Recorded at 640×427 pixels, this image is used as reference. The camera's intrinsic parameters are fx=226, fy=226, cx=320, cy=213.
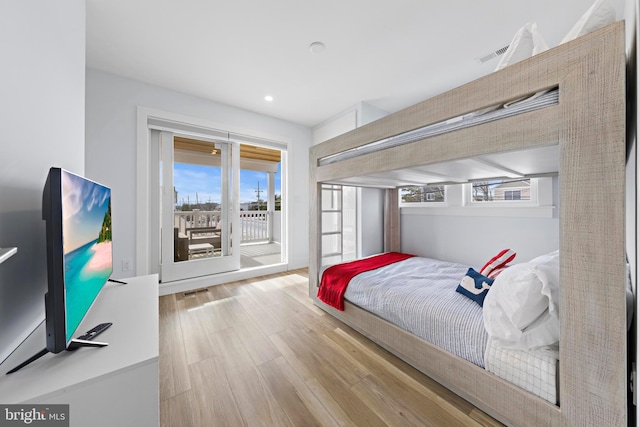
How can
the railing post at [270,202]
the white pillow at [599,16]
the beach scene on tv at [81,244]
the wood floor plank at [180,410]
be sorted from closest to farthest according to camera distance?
the beach scene on tv at [81,244] < the white pillow at [599,16] < the wood floor plank at [180,410] < the railing post at [270,202]

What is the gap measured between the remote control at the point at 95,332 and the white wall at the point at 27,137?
0.18 metres

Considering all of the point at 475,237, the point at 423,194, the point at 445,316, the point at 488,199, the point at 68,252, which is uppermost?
the point at 423,194

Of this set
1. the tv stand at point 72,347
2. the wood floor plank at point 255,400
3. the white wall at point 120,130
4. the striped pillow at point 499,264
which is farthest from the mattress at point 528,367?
the white wall at point 120,130

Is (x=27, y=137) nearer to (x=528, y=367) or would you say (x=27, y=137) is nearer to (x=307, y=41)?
(x=307, y=41)

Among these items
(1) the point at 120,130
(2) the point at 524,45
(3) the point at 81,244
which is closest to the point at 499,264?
(2) the point at 524,45

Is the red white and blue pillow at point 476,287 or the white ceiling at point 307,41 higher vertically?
the white ceiling at point 307,41

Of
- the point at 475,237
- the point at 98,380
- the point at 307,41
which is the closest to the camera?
the point at 98,380

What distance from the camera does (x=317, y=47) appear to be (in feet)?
6.31

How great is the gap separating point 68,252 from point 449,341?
166cm

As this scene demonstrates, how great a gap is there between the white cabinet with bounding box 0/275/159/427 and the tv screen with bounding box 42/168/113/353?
0.08 metres

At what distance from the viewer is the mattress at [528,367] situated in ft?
2.90

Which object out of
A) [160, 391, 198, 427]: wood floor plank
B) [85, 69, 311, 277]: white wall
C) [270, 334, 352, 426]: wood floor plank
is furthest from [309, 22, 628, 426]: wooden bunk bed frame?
[85, 69, 311, 277]: white wall

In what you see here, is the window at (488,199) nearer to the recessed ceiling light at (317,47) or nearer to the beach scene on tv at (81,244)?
the recessed ceiling light at (317,47)

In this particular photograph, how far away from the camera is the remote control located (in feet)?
2.76
